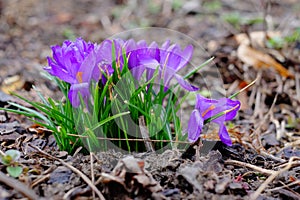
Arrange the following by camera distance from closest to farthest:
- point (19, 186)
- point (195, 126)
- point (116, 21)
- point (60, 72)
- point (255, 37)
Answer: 1. point (19, 186)
2. point (60, 72)
3. point (195, 126)
4. point (255, 37)
5. point (116, 21)

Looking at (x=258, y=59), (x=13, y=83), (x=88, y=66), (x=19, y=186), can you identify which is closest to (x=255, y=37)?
(x=258, y=59)

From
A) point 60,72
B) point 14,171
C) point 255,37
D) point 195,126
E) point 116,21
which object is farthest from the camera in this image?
point 116,21

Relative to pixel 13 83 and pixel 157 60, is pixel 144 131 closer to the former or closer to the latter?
pixel 157 60

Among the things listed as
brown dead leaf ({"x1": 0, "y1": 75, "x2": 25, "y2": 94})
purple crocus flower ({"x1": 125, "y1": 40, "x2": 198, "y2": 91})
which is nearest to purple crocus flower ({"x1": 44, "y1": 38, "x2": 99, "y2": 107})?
purple crocus flower ({"x1": 125, "y1": 40, "x2": 198, "y2": 91})

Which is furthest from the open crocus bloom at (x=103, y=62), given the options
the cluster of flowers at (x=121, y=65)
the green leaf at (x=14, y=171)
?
the green leaf at (x=14, y=171)

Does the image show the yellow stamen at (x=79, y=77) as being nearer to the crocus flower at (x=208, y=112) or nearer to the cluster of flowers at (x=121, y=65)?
the cluster of flowers at (x=121, y=65)

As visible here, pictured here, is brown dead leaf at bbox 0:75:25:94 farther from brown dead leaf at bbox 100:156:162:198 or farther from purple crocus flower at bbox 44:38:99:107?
brown dead leaf at bbox 100:156:162:198
